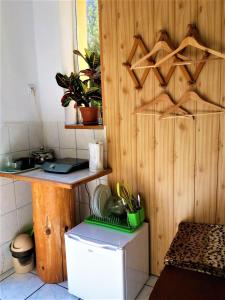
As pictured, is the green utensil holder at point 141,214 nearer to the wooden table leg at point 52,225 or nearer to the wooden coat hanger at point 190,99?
the wooden table leg at point 52,225

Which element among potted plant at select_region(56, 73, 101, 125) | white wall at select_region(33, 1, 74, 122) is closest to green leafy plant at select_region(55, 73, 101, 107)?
potted plant at select_region(56, 73, 101, 125)

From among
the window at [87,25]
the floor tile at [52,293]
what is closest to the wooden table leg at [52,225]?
the floor tile at [52,293]

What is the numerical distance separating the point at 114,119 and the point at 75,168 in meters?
0.46

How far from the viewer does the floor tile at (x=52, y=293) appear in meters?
1.83

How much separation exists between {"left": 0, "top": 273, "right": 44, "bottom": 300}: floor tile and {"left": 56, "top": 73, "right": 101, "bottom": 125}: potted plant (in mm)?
1286

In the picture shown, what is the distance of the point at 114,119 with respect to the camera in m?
1.97

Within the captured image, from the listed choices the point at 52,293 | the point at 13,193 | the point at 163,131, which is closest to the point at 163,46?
the point at 163,131

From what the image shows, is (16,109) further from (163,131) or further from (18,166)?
(163,131)

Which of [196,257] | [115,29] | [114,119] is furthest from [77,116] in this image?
[196,257]

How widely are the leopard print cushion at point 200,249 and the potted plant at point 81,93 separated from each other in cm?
109

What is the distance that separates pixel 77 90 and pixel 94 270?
4.19 feet

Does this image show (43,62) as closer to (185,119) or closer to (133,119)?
(133,119)

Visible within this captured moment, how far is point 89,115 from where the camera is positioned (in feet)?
6.86

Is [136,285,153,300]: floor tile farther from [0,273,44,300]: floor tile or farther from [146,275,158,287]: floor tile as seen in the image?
[0,273,44,300]: floor tile
